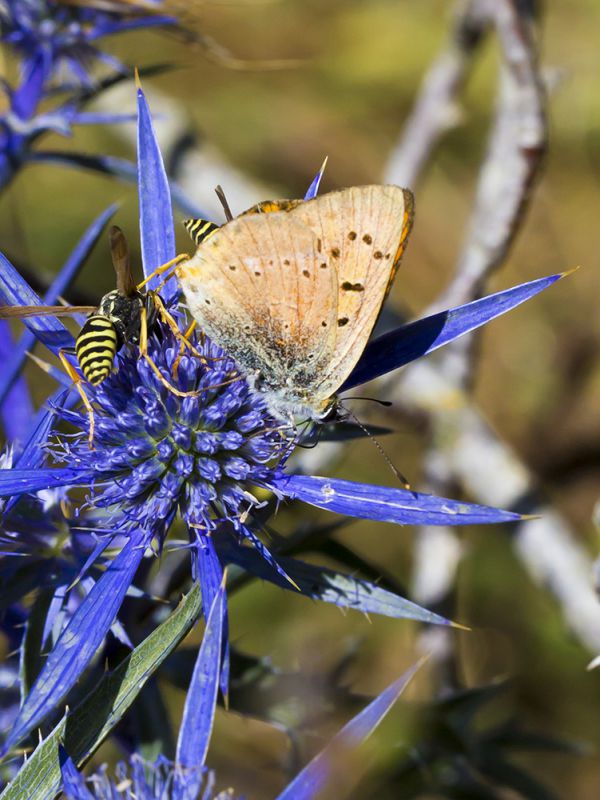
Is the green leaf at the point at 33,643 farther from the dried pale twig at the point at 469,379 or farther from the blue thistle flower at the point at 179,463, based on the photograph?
the dried pale twig at the point at 469,379

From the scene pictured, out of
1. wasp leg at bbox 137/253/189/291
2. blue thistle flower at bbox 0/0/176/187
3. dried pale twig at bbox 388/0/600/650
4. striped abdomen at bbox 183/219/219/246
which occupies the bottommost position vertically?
dried pale twig at bbox 388/0/600/650

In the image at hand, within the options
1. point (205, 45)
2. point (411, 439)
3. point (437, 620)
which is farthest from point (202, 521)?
point (411, 439)

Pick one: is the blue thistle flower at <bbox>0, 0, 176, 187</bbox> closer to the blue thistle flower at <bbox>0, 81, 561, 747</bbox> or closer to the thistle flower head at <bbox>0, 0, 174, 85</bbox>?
the thistle flower head at <bbox>0, 0, 174, 85</bbox>

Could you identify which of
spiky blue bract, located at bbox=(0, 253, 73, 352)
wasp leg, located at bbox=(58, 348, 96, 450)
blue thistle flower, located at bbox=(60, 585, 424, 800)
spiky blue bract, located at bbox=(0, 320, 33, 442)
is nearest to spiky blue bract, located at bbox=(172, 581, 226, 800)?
blue thistle flower, located at bbox=(60, 585, 424, 800)

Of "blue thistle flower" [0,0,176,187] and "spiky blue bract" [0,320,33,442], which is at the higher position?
"blue thistle flower" [0,0,176,187]

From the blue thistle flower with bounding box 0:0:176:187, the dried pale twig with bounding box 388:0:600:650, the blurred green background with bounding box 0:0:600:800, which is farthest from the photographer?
the blurred green background with bounding box 0:0:600:800

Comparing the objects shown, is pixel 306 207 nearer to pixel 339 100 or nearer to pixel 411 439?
pixel 411 439

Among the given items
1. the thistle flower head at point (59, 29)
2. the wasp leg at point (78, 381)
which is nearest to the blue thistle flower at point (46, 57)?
the thistle flower head at point (59, 29)
